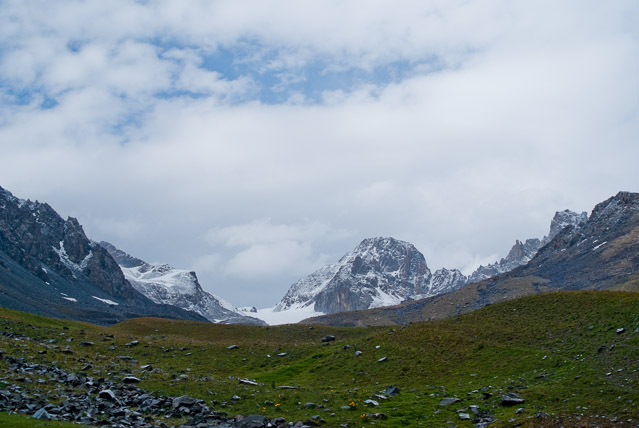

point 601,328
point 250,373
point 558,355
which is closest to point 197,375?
point 250,373

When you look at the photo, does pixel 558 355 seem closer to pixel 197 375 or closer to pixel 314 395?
pixel 314 395

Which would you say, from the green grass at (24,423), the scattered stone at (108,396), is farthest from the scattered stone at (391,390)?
the green grass at (24,423)

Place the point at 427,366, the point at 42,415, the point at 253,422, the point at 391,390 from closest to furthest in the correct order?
the point at 42,415
the point at 253,422
the point at 391,390
the point at 427,366

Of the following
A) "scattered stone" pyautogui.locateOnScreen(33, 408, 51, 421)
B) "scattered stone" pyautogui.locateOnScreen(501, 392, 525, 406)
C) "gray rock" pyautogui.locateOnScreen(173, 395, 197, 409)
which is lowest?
"gray rock" pyautogui.locateOnScreen(173, 395, 197, 409)

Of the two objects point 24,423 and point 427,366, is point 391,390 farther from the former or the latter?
point 24,423

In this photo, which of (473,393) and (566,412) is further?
(473,393)

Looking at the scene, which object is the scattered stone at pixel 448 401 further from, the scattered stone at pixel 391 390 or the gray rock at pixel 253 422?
the gray rock at pixel 253 422

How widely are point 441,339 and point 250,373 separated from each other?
18018 millimetres

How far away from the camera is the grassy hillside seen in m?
32.8

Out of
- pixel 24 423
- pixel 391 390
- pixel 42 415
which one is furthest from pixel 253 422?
pixel 391 390

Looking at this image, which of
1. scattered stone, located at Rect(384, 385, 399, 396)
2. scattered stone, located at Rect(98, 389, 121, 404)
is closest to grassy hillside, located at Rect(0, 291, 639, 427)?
scattered stone, located at Rect(384, 385, 399, 396)

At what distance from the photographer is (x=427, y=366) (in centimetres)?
4538

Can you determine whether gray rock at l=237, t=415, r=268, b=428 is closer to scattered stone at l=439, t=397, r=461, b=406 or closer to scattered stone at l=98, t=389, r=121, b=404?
scattered stone at l=98, t=389, r=121, b=404

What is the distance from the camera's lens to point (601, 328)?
148 feet
